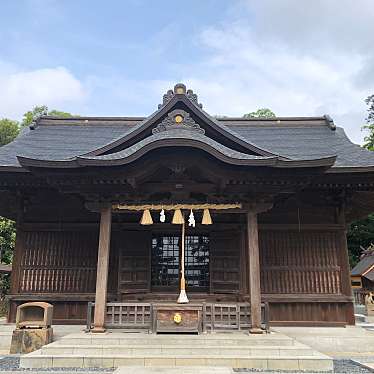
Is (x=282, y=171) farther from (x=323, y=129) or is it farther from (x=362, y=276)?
(x=362, y=276)

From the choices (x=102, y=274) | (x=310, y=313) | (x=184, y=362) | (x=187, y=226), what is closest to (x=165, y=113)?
(x=187, y=226)

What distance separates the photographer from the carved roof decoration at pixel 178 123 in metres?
9.94

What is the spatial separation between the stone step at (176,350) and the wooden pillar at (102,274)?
3.50ft

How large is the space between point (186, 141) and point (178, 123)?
1787 mm

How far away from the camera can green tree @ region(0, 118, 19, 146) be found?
3909 cm

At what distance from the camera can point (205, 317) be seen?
8.52 metres

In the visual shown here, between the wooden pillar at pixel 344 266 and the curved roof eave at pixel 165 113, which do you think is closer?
the curved roof eave at pixel 165 113

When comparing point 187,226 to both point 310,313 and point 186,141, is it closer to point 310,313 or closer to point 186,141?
point 186,141

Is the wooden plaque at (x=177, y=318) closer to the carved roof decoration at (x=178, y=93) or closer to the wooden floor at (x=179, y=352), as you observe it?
the wooden floor at (x=179, y=352)

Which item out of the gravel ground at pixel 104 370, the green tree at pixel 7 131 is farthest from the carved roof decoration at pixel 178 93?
the green tree at pixel 7 131

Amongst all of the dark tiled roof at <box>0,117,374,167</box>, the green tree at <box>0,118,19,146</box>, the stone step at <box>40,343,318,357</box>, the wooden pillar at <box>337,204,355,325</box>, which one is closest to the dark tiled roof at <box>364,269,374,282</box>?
the dark tiled roof at <box>0,117,374,167</box>

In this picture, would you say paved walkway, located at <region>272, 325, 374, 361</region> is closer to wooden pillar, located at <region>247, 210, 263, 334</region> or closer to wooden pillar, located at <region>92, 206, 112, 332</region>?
wooden pillar, located at <region>247, 210, 263, 334</region>

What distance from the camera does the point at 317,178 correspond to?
973 cm

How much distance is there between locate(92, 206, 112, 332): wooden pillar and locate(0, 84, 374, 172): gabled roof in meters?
1.62
